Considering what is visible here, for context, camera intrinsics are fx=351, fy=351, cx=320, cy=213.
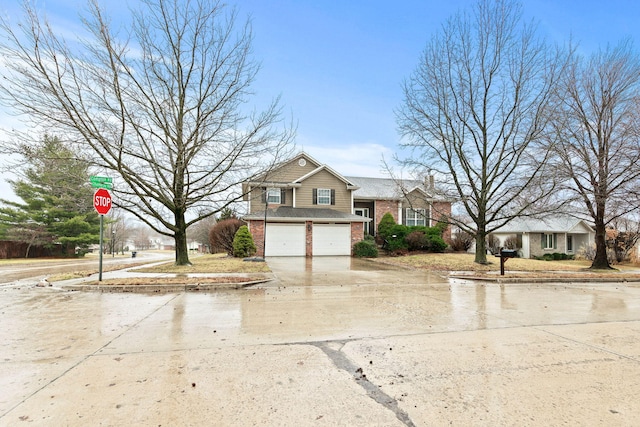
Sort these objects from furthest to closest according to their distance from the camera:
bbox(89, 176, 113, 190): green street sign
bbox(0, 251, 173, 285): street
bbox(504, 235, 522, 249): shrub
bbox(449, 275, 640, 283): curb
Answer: bbox(504, 235, 522, 249): shrub
bbox(0, 251, 173, 285): street
bbox(449, 275, 640, 283): curb
bbox(89, 176, 113, 190): green street sign

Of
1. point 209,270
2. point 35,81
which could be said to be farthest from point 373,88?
point 35,81

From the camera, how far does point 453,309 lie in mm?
6934

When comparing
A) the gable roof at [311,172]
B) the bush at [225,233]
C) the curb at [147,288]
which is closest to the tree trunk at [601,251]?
the gable roof at [311,172]

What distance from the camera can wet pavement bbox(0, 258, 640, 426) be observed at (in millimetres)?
2785

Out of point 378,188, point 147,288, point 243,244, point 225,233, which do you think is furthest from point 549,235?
point 147,288

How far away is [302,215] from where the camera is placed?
22.9 metres

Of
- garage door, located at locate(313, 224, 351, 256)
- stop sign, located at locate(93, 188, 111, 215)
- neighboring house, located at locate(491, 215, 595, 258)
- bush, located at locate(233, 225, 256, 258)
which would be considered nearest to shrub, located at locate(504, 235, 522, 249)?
neighboring house, located at locate(491, 215, 595, 258)

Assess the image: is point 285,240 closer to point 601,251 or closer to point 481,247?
point 481,247

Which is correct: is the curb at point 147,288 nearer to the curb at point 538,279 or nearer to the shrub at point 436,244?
the curb at point 538,279

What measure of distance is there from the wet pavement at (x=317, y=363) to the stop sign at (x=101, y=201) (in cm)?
312

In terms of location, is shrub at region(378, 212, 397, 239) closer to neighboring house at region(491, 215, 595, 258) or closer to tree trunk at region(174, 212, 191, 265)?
neighboring house at region(491, 215, 595, 258)

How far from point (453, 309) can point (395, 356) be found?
335cm

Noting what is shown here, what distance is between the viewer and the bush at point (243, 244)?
19875 mm

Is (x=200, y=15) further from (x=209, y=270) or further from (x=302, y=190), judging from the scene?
(x=302, y=190)
